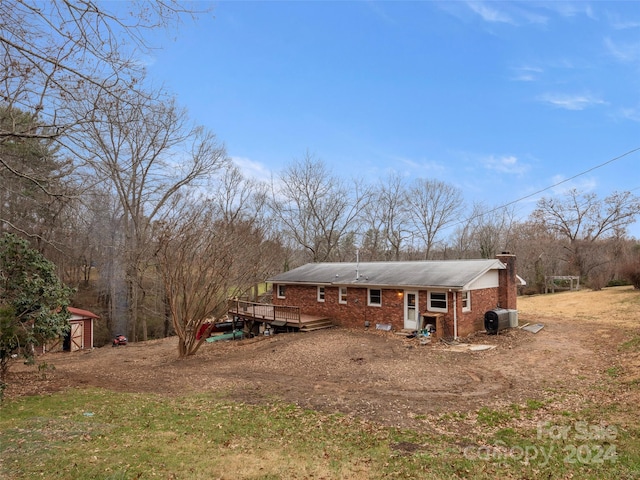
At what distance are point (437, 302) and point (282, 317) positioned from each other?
8400 mm

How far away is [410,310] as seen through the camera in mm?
17531

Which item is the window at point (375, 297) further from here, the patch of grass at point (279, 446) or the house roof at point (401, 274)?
the patch of grass at point (279, 446)

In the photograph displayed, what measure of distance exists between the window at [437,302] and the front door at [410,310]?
2.26ft

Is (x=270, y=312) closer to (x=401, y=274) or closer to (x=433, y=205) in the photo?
(x=401, y=274)

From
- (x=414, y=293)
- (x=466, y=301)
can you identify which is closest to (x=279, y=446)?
(x=414, y=293)

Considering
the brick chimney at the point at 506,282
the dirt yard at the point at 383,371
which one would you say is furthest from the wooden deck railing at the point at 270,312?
the brick chimney at the point at 506,282

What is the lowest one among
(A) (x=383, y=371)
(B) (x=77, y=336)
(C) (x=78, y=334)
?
(B) (x=77, y=336)

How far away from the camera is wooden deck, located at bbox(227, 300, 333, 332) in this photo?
19392 mm

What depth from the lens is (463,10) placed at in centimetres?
1324

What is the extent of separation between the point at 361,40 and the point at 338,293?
478 inches

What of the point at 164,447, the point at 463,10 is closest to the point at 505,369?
the point at 164,447

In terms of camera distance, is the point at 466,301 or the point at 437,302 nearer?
the point at 437,302

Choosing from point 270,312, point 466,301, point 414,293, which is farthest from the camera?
point 270,312

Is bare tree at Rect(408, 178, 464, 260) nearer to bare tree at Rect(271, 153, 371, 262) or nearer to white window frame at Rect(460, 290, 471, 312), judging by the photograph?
bare tree at Rect(271, 153, 371, 262)
